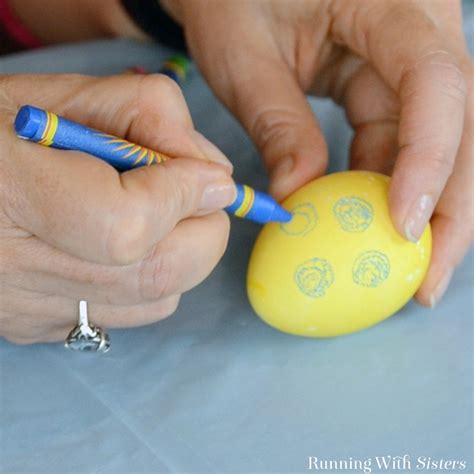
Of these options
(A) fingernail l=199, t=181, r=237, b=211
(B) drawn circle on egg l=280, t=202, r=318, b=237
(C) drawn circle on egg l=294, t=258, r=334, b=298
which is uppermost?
(A) fingernail l=199, t=181, r=237, b=211

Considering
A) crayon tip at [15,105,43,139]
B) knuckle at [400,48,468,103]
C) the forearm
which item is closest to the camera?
crayon tip at [15,105,43,139]

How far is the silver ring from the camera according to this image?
2.46ft

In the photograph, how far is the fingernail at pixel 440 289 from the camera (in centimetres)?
84

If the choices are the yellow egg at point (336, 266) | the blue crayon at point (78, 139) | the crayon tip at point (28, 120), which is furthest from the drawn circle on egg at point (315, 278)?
the crayon tip at point (28, 120)

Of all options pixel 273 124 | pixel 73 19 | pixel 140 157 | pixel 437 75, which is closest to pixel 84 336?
pixel 140 157

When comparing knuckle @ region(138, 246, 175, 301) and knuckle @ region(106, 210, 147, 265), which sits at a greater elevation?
knuckle @ region(106, 210, 147, 265)

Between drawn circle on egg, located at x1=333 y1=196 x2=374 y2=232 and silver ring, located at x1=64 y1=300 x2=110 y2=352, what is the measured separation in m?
0.27

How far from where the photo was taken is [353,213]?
0.79 metres

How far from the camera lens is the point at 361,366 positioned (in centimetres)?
79

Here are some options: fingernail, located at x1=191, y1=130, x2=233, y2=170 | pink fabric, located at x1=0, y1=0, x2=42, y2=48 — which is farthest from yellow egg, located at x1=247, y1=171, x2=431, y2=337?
pink fabric, located at x1=0, y1=0, x2=42, y2=48

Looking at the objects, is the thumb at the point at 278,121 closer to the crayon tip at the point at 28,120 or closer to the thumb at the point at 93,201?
the thumb at the point at 93,201

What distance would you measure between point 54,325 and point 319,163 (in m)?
0.35

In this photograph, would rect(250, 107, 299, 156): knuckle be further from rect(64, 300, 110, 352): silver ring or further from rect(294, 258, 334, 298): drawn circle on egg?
rect(64, 300, 110, 352): silver ring

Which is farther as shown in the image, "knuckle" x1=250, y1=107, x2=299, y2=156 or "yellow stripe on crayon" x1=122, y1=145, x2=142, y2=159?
"knuckle" x1=250, y1=107, x2=299, y2=156
